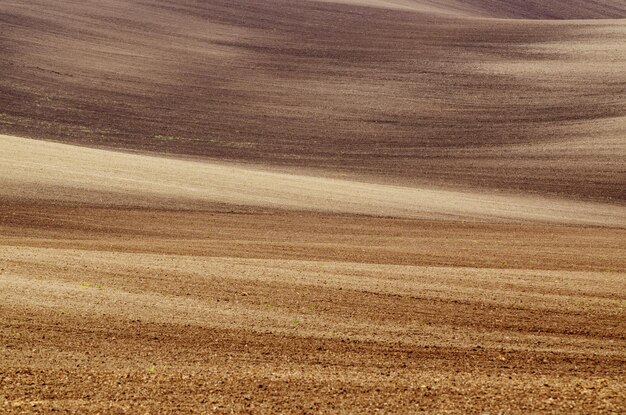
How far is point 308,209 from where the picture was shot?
94.7ft

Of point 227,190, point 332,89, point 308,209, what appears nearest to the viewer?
point 308,209

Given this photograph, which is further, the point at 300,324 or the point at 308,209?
the point at 308,209

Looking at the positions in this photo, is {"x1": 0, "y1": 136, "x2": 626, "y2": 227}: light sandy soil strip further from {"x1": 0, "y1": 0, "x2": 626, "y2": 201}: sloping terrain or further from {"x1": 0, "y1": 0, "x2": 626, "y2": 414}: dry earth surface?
{"x1": 0, "y1": 0, "x2": 626, "y2": 201}: sloping terrain

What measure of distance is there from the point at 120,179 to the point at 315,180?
24.5 feet

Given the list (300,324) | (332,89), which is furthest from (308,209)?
(332,89)

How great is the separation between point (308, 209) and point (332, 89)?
61.9ft

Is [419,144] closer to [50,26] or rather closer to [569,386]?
[50,26]

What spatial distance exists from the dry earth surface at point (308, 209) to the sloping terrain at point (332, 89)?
172mm

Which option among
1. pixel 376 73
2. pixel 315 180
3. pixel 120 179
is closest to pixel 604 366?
pixel 120 179

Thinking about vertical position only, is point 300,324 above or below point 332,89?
below

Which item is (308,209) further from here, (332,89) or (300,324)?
(332,89)

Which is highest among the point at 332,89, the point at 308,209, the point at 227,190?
the point at 332,89

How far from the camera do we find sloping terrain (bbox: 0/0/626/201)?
3872cm

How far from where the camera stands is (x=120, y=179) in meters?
29.8
